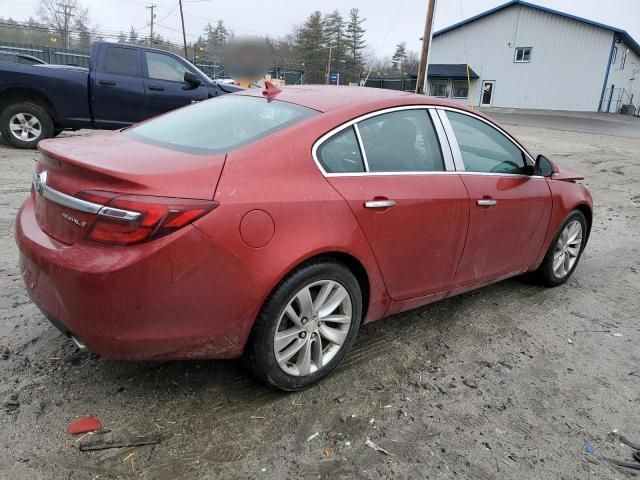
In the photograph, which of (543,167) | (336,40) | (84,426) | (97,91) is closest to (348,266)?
(84,426)

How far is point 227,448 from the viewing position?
7.74 ft

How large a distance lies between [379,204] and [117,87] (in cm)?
789

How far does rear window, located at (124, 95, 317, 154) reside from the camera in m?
2.69

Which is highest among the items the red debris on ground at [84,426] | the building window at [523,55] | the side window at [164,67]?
the building window at [523,55]

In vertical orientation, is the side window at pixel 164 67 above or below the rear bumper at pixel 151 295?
above

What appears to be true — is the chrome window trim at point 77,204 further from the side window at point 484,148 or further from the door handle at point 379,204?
the side window at point 484,148

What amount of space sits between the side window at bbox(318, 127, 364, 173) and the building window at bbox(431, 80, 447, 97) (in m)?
47.8

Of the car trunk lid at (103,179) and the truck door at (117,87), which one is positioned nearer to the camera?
the car trunk lid at (103,179)

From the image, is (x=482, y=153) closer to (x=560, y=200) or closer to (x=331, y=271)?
(x=560, y=200)

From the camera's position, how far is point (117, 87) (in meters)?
9.23

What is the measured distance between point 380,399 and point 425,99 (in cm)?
191

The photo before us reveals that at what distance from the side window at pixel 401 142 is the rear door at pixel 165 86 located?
7143 millimetres

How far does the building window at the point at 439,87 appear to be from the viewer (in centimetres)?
4781

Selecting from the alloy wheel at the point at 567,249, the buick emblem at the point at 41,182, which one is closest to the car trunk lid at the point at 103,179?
the buick emblem at the point at 41,182
